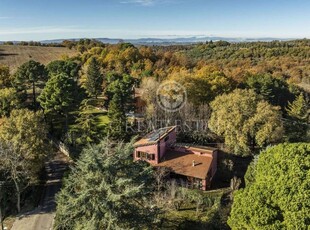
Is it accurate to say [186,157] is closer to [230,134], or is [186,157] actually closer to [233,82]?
[230,134]

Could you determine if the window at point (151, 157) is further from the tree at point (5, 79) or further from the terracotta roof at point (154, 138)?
the tree at point (5, 79)

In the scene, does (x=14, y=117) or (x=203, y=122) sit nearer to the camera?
(x=14, y=117)

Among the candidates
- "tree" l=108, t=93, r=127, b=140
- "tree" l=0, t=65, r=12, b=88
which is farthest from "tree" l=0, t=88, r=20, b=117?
"tree" l=108, t=93, r=127, b=140

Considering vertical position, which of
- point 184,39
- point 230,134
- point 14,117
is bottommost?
point 230,134

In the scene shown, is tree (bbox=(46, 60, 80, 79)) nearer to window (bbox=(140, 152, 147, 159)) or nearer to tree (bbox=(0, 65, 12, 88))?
tree (bbox=(0, 65, 12, 88))

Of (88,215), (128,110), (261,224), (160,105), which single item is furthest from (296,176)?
(128,110)

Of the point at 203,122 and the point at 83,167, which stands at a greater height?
the point at 83,167

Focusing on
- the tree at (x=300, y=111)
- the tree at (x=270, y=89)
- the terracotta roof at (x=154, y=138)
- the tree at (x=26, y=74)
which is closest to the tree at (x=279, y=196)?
the terracotta roof at (x=154, y=138)
